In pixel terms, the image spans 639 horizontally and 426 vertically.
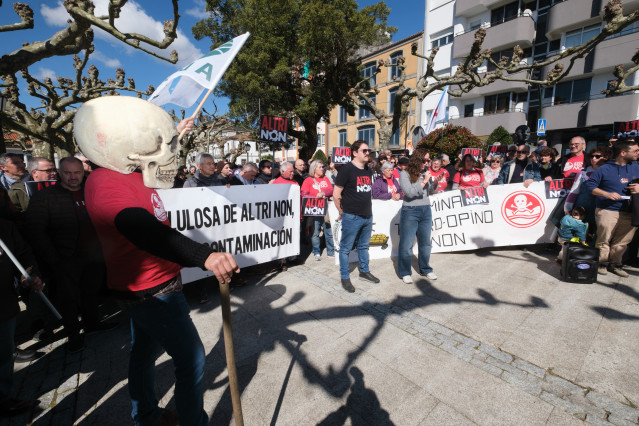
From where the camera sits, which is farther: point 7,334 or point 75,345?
point 75,345

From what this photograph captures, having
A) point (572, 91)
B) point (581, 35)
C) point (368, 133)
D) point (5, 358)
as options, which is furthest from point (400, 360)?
point (368, 133)

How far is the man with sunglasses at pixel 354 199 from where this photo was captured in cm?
413

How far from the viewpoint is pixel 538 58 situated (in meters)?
22.1

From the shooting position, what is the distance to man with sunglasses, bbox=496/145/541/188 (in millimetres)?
6078

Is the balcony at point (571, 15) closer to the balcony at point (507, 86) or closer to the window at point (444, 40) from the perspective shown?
the balcony at point (507, 86)

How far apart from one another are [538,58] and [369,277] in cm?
2715

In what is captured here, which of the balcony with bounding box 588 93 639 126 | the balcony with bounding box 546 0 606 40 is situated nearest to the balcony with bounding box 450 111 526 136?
the balcony with bounding box 588 93 639 126

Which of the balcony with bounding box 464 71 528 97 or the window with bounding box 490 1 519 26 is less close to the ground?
the window with bounding box 490 1 519 26

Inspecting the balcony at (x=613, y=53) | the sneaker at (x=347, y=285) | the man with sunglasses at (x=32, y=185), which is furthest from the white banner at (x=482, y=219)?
the balcony at (x=613, y=53)

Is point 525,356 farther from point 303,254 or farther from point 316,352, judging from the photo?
point 303,254

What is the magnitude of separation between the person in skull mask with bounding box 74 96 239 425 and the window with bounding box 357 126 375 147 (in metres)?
36.5

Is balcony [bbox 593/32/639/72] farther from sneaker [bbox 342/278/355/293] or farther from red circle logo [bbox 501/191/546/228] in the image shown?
sneaker [bbox 342/278/355/293]

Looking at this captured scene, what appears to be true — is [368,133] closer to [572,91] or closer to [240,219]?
[572,91]

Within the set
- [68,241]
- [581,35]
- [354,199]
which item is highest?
[581,35]
